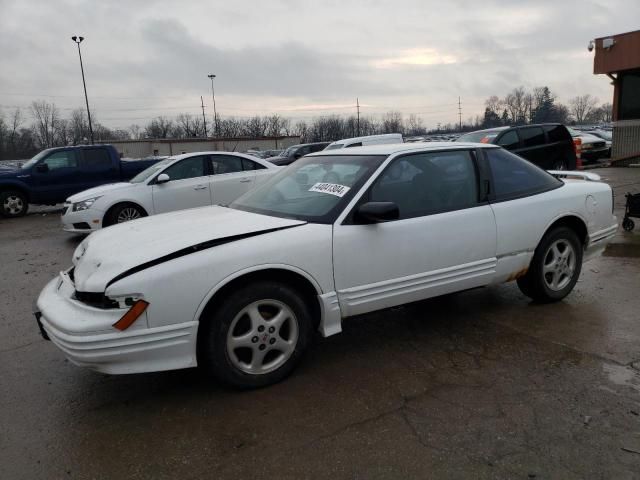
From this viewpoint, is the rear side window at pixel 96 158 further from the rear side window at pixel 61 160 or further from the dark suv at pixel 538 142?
the dark suv at pixel 538 142

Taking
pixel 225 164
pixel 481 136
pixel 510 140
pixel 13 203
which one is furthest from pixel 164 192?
pixel 510 140

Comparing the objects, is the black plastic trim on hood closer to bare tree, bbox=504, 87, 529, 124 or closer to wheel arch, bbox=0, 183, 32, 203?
wheel arch, bbox=0, 183, 32, 203

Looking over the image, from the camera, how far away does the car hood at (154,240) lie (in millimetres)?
2977

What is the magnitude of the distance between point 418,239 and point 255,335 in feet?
4.52

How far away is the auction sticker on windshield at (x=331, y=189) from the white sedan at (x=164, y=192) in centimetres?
466

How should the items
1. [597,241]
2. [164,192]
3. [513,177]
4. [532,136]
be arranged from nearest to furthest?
1. [513,177]
2. [597,241]
3. [164,192]
4. [532,136]

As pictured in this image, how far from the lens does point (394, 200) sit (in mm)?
3736

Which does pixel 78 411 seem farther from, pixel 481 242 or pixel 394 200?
pixel 481 242

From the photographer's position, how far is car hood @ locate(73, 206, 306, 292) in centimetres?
298

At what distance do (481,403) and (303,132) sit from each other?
10013cm

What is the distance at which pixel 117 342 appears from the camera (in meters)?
2.81

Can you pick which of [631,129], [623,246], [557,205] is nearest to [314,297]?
[557,205]

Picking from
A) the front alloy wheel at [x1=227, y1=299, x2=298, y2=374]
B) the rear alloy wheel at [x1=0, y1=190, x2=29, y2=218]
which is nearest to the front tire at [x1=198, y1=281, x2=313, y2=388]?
the front alloy wheel at [x1=227, y1=299, x2=298, y2=374]

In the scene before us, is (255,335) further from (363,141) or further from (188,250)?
(363,141)
